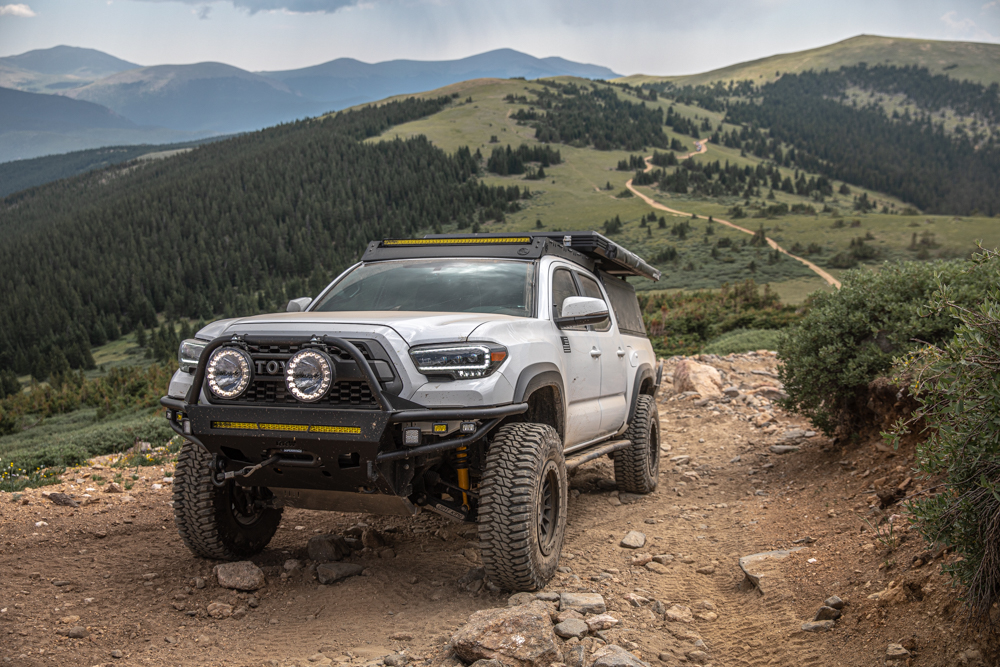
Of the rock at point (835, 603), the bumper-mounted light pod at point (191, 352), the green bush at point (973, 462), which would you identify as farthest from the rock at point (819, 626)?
the bumper-mounted light pod at point (191, 352)

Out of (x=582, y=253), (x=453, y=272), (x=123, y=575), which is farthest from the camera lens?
(x=582, y=253)

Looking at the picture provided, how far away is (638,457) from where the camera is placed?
265 inches

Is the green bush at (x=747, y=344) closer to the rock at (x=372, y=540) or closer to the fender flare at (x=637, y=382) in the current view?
the fender flare at (x=637, y=382)

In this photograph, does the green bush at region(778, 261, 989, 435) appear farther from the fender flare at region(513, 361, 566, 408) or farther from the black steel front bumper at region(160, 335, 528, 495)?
the black steel front bumper at region(160, 335, 528, 495)

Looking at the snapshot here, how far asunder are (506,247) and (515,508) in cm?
227

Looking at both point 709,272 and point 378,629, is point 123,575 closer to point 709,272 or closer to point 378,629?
point 378,629

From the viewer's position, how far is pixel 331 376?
358 cm

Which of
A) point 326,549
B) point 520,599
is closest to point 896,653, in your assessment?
point 520,599

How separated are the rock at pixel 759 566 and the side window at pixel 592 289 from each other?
2.16 metres

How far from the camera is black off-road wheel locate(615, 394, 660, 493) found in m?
6.72

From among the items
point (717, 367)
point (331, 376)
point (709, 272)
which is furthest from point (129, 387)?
point (709, 272)

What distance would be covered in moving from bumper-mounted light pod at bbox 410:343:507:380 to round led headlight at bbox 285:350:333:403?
46 centimetres

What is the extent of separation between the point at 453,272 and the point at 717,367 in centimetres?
1048

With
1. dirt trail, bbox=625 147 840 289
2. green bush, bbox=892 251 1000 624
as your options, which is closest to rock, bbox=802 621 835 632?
green bush, bbox=892 251 1000 624
